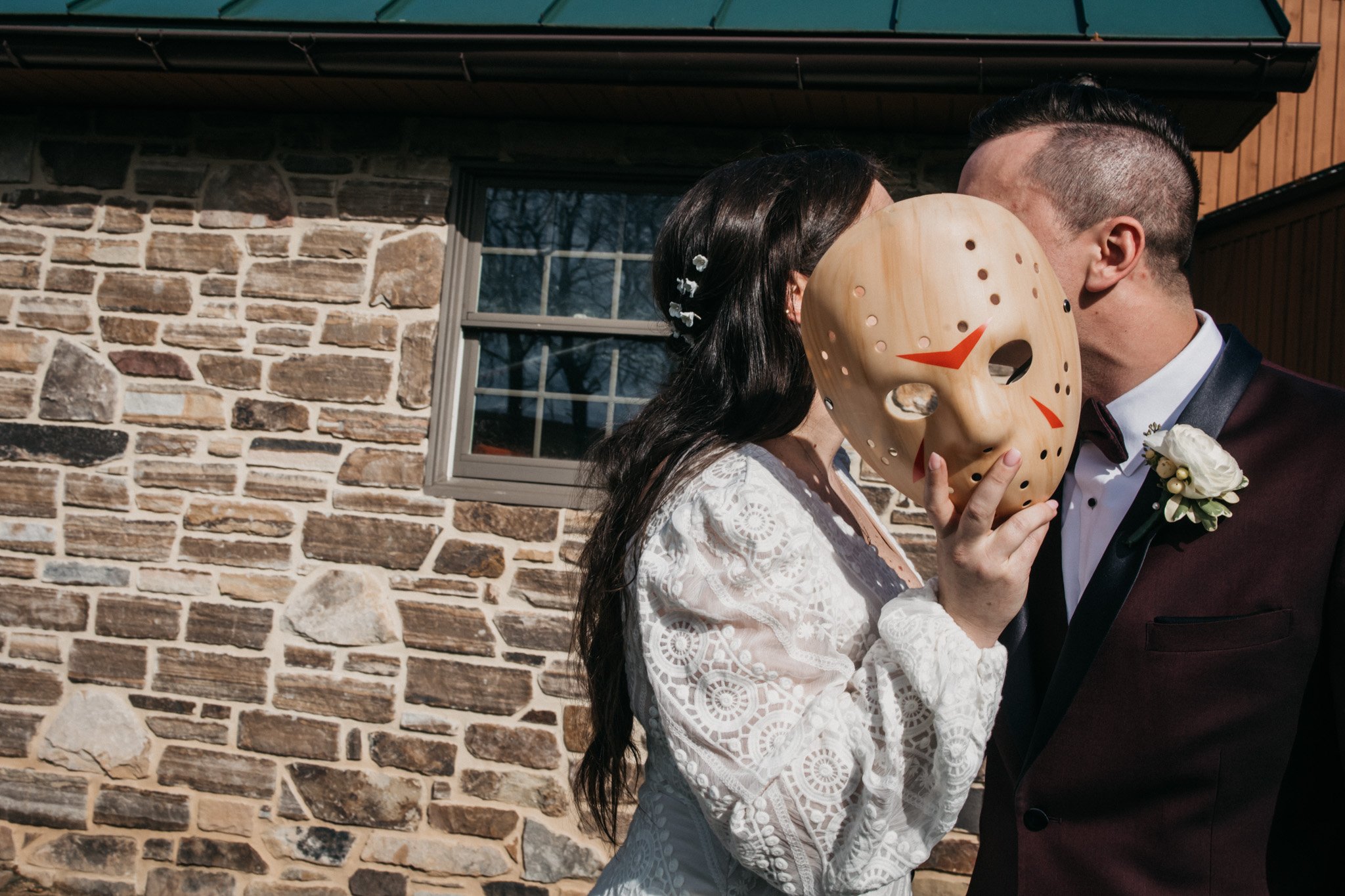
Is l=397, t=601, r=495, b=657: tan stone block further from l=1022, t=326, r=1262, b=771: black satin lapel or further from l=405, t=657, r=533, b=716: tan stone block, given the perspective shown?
l=1022, t=326, r=1262, b=771: black satin lapel

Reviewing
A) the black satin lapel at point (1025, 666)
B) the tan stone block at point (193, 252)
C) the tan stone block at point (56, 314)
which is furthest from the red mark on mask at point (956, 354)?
the tan stone block at point (56, 314)

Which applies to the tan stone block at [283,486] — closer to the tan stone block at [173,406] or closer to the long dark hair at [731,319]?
the tan stone block at [173,406]

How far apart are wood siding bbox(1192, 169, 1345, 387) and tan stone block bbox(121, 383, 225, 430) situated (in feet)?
16.9

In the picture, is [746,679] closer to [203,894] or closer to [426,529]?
[426,529]

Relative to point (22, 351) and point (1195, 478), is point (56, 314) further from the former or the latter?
point (1195, 478)

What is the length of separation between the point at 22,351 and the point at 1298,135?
6965 millimetres

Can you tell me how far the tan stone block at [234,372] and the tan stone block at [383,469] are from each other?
574 mm

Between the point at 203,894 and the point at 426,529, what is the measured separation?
6.27ft

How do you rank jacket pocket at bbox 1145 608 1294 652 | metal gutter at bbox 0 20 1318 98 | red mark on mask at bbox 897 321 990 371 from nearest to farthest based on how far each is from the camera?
red mark on mask at bbox 897 321 990 371 < jacket pocket at bbox 1145 608 1294 652 < metal gutter at bbox 0 20 1318 98

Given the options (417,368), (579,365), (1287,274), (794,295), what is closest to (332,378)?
(417,368)

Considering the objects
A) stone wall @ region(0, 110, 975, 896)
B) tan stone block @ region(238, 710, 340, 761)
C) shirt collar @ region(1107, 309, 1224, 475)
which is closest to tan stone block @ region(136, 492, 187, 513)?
stone wall @ region(0, 110, 975, 896)

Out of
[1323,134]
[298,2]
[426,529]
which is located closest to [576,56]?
[298,2]

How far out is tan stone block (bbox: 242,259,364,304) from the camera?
429 centimetres

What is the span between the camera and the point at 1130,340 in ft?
6.21
